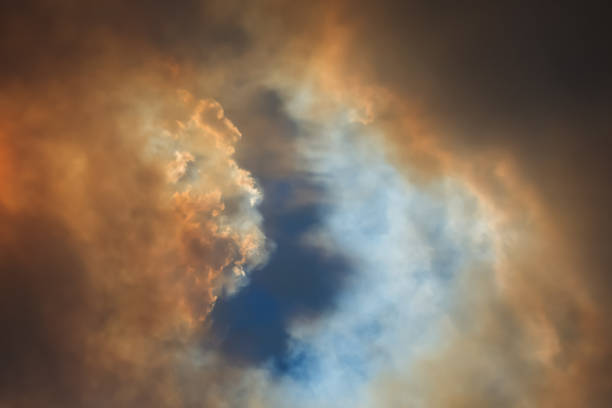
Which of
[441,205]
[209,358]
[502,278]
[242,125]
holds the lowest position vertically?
[209,358]

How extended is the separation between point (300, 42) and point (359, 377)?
18.0m

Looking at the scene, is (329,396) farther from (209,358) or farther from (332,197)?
(332,197)

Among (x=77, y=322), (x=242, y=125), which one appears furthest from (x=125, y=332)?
(x=242, y=125)

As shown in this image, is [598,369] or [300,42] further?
[598,369]

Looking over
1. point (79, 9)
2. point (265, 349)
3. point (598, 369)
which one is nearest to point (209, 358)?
point (265, 349)

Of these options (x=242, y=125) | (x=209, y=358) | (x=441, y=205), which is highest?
(x=242, y=125)

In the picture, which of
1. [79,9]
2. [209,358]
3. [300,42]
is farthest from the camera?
[209,358]

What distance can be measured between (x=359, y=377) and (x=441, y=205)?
10.6 m

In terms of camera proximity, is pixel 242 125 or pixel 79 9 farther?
Answer: pixel 242 125

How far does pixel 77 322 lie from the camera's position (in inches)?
688

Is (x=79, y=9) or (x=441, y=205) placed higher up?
(x=79, y=9)

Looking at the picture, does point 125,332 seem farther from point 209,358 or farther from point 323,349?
point 323,349

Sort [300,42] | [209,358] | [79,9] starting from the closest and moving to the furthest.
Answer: [79,9] < [300,42] < [209,358]

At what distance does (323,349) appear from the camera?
18.9 m
